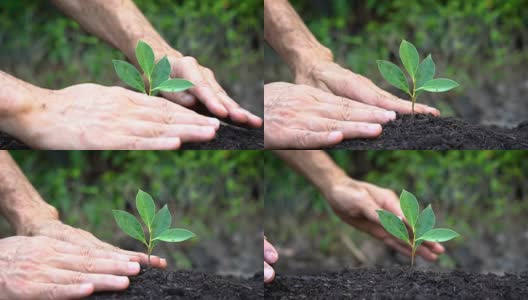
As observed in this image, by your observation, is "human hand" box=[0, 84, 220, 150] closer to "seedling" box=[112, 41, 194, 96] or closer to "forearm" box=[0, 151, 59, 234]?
"seedling" box=[112, 41, 194, 96]

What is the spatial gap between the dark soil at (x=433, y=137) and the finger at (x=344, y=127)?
0.06 feet

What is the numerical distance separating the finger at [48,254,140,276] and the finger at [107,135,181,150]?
297mm

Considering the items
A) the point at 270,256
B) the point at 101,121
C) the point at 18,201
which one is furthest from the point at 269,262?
the point at 18,201

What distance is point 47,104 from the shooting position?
5.16 feet

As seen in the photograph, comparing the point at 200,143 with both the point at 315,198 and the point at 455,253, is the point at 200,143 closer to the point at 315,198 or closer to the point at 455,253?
the point at 315,198

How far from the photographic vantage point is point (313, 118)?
166 cm

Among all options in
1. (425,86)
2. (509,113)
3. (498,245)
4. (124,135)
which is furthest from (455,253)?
(124,135)

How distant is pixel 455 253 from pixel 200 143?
1.78m

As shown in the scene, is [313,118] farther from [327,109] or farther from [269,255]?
[269,255]

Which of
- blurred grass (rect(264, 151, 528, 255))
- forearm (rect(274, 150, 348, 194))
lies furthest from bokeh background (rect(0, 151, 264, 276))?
forearm (rect(274, 150, 348, 194))

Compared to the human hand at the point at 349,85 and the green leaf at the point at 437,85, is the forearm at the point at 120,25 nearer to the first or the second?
the human hand at the point at 349,85

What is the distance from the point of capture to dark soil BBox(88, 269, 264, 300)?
1543 mm

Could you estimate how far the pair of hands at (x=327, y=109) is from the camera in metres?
1.63

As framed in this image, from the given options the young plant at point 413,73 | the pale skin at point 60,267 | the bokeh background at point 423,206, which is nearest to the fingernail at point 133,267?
the pale skin at point 60,267
